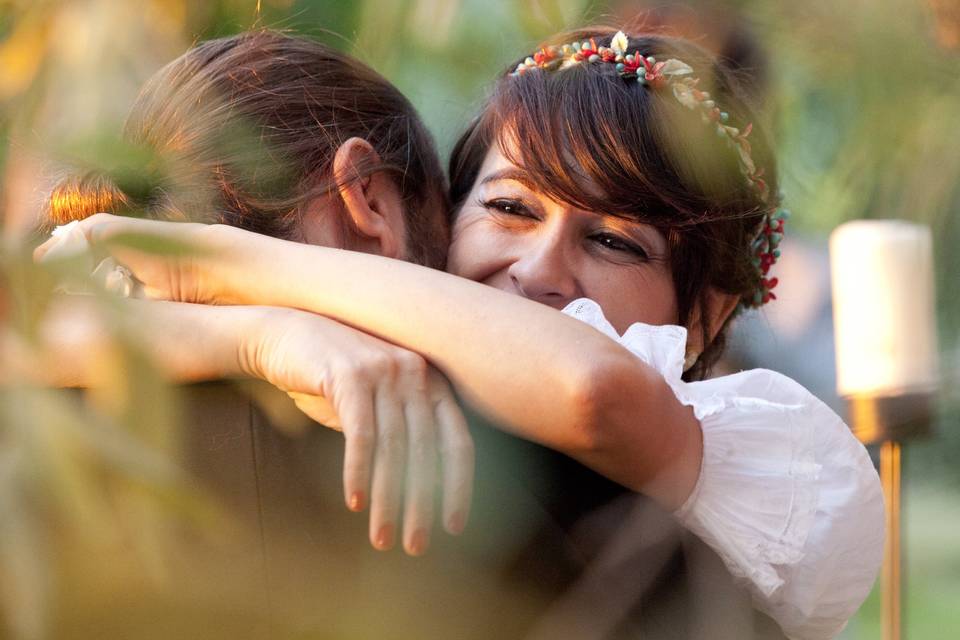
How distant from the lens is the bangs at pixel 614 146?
1569mm

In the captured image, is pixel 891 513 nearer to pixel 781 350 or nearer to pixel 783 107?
pixel 781 350

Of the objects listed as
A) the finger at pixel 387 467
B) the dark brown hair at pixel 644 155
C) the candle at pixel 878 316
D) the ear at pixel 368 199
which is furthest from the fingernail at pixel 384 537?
the candle at pixel 878 316

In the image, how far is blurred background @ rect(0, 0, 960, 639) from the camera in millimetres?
594

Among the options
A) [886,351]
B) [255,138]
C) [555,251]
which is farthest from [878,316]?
[255,138]

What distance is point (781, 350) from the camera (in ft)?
7.07

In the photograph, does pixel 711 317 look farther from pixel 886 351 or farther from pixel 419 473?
pixel 419 473

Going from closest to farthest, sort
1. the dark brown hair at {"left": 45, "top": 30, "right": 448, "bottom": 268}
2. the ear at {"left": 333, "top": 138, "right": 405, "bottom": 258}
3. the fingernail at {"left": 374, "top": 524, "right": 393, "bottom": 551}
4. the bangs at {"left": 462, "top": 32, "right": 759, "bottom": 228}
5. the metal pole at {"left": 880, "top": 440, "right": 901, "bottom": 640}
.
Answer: the fingernail at {"left": 374, "top": 524, "right": 393, "bottom": 551}
the dark brown hair at {"left": 45, "top": 30, "right": 448, "bottom": 268}
the ear at {"left": 333, "top": 138, "right": 405, "bottom": 258}
the bangs at {"left": 462, "top": 32, "right": 759, "bottom": 228}
the metal pole at {"left": 880, "top": 440, "right": 901, "bottom": 640}

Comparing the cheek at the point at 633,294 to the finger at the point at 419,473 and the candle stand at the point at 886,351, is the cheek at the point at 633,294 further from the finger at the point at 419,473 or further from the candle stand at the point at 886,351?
the finger at the point at 419,473

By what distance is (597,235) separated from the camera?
1.60 metres

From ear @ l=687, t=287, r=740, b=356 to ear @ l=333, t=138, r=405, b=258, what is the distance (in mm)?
527

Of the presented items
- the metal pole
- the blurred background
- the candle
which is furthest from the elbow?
the metal pole

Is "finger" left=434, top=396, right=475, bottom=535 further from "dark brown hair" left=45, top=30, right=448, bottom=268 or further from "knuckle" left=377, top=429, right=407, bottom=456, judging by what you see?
"dark brown hair" left=45, top=30, right=448, bottom=268

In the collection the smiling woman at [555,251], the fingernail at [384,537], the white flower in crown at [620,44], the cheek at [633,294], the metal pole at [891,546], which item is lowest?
the metal pole at [891,546]

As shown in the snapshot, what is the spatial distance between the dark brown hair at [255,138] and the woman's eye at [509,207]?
91mm
